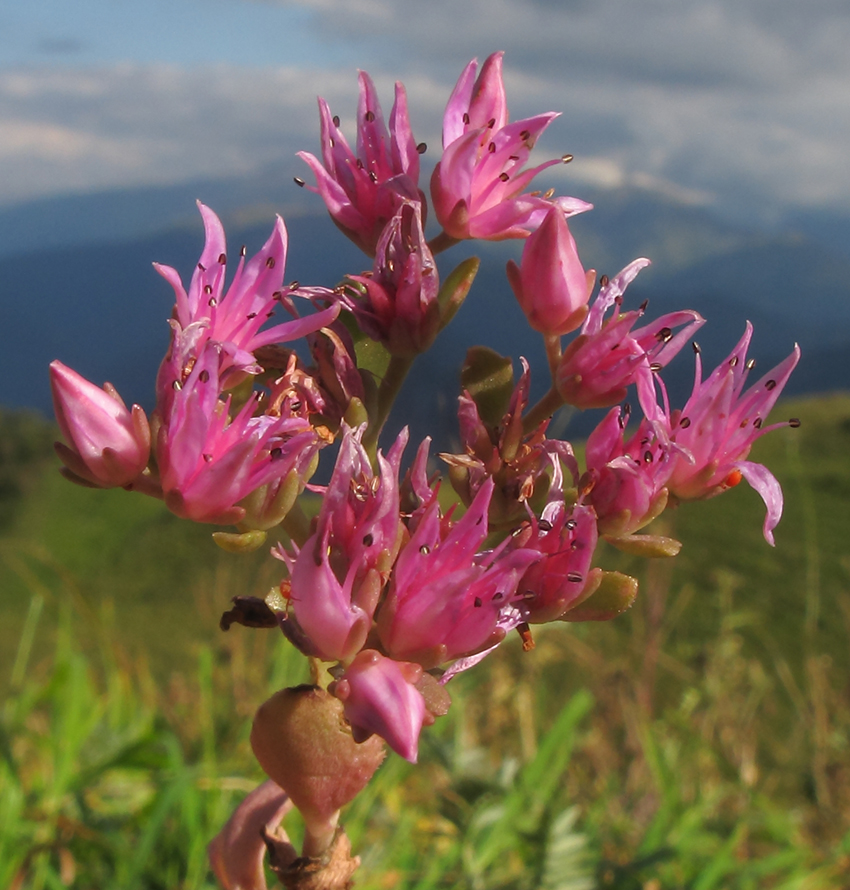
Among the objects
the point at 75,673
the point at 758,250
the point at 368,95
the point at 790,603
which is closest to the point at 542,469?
the point at 368,95

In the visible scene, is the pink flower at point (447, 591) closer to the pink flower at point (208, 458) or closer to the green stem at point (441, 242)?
the pink flower at point (208, 458)

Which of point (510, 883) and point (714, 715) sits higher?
point (510, 883)

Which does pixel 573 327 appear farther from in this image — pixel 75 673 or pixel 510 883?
pixel 75 673

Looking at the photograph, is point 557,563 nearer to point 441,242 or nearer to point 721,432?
point 721,432

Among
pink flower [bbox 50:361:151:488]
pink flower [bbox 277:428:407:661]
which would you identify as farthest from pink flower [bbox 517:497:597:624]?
pink flower [bbox 50:361:151:488]

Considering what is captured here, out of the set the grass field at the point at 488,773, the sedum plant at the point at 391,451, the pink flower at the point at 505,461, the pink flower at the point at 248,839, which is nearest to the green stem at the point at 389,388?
the sedum plant at the point at 391,451

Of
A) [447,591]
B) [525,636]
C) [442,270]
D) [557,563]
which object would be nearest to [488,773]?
[525,636]
